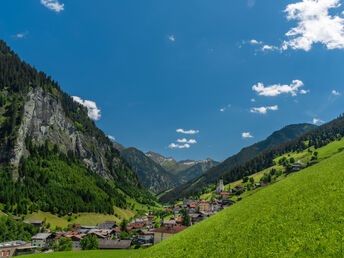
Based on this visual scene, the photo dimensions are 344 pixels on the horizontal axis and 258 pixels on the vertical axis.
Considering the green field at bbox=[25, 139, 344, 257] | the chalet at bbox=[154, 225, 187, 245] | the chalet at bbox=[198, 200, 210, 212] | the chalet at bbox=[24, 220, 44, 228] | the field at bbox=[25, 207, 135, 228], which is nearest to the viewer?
the green field at bbox=[25, 139, 344, 257]

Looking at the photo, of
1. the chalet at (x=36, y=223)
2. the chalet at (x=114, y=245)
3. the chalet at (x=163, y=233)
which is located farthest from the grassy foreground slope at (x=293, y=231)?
the chalet at (x=36, y=223)

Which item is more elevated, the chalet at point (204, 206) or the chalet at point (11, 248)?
the chalet at point (11, 248)

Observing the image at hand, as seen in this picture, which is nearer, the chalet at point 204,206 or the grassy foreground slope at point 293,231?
the grassy foreground slope at point 293,231

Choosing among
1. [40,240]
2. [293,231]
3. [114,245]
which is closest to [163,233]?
[114,245]

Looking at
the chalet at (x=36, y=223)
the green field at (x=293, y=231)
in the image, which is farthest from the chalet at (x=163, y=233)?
the chalet at (x=36, y=223)

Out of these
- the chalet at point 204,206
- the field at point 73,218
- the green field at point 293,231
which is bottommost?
the chalet at point 204,206

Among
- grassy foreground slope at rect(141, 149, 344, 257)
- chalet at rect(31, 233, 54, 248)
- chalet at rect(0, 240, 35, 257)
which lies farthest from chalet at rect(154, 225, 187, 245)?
chalet at rect(31, 233, 54, 248)

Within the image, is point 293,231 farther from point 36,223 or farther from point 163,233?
point 36,223

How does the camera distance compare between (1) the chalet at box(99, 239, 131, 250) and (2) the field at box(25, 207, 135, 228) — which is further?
(2) the field at box(25, 207, 135, 228)

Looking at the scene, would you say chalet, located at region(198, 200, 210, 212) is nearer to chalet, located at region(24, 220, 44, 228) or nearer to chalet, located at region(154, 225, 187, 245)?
chalet, located at region(154, 225, 187, 245)

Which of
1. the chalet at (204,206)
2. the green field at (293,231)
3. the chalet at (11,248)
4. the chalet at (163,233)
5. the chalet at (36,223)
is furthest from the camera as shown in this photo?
the chalet at (204,206)

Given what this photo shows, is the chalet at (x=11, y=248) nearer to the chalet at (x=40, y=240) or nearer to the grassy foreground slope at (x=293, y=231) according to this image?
the chalet at (x=40, y=240)

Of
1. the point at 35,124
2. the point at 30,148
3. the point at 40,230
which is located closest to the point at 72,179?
the point at 30,148

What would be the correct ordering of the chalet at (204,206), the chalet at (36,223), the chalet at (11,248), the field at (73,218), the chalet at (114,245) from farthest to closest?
the chalet at (204,206) < the field at (73,218) < the chalet at (36,223) < the chalet at (114,245) < the chalet at (11,248)
